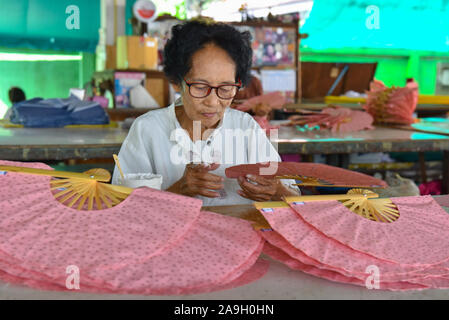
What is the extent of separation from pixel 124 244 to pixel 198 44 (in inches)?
45.7

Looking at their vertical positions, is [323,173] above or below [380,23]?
below

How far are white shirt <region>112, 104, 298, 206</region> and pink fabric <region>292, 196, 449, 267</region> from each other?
91 cm

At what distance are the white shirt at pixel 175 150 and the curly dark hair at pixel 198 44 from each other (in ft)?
0.73

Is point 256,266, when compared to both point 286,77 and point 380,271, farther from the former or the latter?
point 286,77

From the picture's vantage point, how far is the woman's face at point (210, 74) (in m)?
1.91

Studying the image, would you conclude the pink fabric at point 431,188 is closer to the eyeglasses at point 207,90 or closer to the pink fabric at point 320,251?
the eyeglasses at point 207,90

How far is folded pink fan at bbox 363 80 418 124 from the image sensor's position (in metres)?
3.94

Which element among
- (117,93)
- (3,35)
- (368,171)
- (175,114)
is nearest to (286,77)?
(117,93)

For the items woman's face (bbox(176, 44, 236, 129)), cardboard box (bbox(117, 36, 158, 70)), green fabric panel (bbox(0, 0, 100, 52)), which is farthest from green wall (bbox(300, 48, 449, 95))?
woman's face (bbox(176, 44, 236, 129))

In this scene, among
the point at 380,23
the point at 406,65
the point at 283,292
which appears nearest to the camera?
the point at 283,292

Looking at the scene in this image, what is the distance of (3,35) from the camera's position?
698cm

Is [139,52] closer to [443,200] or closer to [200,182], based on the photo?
[200,182]

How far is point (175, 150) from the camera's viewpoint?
2.12 meters

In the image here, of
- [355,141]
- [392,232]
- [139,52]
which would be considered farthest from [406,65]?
[392,232]
